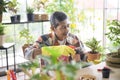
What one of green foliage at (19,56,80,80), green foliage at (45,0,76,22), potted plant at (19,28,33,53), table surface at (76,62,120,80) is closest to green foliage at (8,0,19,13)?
potted plant at (19,28,33,53)

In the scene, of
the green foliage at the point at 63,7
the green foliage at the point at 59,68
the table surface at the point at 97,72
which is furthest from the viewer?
the green foliage at the point at 63,7

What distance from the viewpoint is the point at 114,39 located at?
1.85m

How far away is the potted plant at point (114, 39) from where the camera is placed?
1808 mm

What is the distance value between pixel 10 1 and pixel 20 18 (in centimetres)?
42

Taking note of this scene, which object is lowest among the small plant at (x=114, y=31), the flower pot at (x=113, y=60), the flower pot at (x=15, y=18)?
the flower pot at (x=113, y=60)

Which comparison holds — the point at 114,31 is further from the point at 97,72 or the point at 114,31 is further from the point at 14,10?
the point at 14,10

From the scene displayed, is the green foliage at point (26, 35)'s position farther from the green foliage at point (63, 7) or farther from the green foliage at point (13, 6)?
the green foliage at point (63, 7)

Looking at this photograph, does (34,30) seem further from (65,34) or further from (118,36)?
(118,36)

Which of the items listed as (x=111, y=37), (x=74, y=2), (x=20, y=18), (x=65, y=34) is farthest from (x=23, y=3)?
(x=111, y=37)

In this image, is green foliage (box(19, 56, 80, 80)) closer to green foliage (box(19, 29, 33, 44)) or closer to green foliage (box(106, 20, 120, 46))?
green foliage (box(106, 20, 120, 46))

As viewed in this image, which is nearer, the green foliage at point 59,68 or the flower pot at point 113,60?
the green foliage at point 59,68

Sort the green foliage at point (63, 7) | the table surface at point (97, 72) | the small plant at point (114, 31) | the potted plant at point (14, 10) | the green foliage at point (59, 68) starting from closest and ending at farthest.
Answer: the green foliage at point (59, 68) → the table surface at point (97, 72) → the small plant at point (114, 31) → the potted plant at point (14, 10) → the green foliage at point (63, 7)

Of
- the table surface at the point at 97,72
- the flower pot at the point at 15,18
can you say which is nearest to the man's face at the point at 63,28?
the table surface at the point at 97,72

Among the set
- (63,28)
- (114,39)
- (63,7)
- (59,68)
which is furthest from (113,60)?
(63,7)
